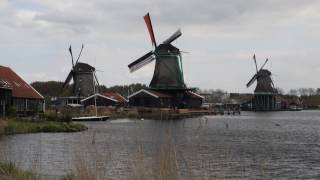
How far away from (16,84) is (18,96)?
2.61m

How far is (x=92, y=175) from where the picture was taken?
19.7 feet

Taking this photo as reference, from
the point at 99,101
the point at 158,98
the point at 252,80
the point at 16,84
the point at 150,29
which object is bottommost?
the point at 99,101

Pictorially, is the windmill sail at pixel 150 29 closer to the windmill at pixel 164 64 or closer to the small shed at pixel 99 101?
the windmill at pixel 164 64

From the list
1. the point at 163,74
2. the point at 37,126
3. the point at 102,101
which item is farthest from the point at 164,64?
the point at 37,126

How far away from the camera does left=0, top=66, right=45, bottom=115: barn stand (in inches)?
1560

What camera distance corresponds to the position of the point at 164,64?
67.5 meters

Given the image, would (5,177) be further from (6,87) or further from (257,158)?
(6,87)

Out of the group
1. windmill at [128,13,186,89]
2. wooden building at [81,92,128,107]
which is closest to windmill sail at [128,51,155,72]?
windmill at [128,13,186,89]

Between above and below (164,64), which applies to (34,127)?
below

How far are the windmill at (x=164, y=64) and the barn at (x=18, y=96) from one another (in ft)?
68.1

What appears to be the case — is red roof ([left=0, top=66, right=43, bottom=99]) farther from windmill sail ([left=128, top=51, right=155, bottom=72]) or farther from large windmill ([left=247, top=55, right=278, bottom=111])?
large windmill ([left=247, top=55, right=278, bottom=111])

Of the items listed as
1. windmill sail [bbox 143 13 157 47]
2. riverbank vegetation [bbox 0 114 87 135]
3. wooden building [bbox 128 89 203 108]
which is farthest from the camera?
windmill sail [bbox 143 13 157 47]

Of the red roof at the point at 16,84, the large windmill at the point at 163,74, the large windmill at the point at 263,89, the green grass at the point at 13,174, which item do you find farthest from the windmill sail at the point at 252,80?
the green grass at the point at 13,174

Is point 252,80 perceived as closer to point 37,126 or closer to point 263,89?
point 263,89
